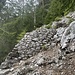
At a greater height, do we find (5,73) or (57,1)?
(57,1)

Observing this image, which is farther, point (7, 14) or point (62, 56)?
point (7, 14)

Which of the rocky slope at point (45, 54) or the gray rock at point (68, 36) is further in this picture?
the gray rock at point (68, 36)

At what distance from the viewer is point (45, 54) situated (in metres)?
7.58

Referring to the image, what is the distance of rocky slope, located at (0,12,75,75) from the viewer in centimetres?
638

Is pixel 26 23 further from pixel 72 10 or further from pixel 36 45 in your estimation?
pixel 36 45

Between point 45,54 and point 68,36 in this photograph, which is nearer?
point 68,36

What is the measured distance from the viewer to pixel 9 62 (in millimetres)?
8469

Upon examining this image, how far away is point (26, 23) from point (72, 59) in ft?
33.1

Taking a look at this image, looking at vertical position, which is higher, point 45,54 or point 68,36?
point 68,36

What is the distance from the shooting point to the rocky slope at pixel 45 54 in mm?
6377

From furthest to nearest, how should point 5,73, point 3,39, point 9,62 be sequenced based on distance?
point 3,39 → point 9,62 → point 5,73

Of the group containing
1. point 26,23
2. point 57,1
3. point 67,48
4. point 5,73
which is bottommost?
point 5,73

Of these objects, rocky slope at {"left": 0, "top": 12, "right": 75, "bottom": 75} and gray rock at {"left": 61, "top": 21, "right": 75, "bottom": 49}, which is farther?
gray rock at {"left": 61, "top": 21, "right": 75, "bottom": 49}

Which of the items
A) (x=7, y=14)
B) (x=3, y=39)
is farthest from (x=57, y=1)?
(x=7, y=14)
